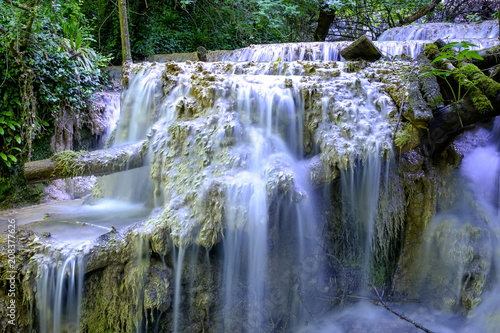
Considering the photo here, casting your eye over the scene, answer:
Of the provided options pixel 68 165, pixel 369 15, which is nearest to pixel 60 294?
pixel 68 165

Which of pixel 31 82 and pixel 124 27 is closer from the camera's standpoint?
pixel 31 82

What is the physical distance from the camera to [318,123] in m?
4.15

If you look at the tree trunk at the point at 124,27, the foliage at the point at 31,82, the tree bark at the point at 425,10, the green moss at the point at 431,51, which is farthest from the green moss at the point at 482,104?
the tree bark at the point at 425,10

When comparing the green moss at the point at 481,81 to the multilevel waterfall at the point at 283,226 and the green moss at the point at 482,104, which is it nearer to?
the green moss at the point at 482,104

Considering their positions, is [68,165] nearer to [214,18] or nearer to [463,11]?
[214,18]

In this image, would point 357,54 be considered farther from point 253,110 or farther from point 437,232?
point 437,232

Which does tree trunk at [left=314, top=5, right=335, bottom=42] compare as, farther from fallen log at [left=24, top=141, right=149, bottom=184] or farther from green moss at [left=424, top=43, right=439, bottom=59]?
fallen log at [left=24, top=141, right=149, bottom=184]

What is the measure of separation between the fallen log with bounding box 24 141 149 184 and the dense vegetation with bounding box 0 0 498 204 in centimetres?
240

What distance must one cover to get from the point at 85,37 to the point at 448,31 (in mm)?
8104

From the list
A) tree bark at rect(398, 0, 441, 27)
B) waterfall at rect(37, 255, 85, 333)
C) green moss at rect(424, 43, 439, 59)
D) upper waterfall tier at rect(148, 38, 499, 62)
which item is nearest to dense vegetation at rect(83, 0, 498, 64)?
tree bark at rect(398, 0, 441, 27)

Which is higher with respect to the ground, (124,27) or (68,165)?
(124,27)

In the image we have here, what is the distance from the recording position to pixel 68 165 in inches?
158

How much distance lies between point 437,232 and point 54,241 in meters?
4.03

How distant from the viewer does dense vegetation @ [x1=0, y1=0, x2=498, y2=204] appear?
6215mm
